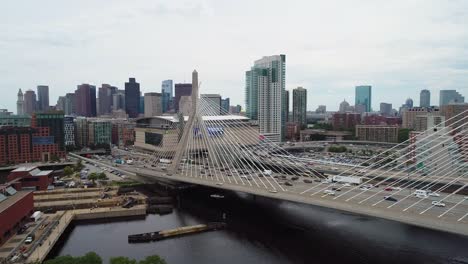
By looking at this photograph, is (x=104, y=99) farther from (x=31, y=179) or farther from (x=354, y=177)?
(x=354, y=177)

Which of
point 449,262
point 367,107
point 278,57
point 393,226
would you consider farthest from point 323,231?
point 367,107

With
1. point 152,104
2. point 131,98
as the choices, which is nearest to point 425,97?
point 152,104

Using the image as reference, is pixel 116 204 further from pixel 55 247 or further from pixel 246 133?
pixel 246 133

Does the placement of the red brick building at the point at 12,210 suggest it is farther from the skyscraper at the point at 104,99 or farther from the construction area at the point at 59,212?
the skyscraper at the point at 104,99

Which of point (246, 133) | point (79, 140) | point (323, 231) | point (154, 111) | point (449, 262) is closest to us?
point (449, 262)

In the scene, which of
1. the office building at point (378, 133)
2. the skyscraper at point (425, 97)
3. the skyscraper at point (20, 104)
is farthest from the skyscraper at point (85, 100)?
the skyscraper at point (425, 97)

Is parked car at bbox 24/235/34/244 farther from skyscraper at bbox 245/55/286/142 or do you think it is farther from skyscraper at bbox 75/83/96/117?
skyscraper at bbox 75/83/96/117

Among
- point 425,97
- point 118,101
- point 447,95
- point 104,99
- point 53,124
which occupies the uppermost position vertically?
point 425,97

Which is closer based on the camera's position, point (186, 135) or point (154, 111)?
point (186, 135)
